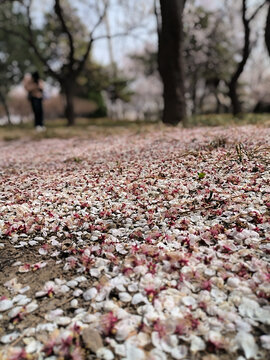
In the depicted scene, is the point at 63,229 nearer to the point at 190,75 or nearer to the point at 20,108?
the point at 190,75

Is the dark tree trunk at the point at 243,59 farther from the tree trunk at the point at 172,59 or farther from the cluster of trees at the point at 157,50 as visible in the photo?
the tree trunk at the point at 172,59

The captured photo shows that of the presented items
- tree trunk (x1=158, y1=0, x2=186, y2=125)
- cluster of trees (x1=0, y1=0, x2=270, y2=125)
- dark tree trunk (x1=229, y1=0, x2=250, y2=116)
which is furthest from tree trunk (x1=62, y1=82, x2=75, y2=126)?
dark tree trunk (x1=229, y1=0, x2=250, y2=116)

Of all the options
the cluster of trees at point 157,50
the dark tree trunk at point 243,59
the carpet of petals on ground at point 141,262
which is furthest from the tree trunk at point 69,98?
the carpet of petals on ground at point 141,262

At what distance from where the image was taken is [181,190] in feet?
14.6

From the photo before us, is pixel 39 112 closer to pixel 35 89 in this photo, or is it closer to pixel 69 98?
pixel 35 89

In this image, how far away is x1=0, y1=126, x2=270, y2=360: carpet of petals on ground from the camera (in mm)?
2143

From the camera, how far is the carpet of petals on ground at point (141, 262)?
2.14 meters

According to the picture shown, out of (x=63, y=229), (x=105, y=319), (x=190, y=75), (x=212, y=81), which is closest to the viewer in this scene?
(x=105, y=319)

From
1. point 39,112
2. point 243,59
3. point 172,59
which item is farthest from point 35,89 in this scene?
point 243,59

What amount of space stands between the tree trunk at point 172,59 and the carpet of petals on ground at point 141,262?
20.7 ft

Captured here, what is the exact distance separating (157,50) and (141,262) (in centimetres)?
1211

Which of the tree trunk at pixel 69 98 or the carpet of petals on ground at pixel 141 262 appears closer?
the carpet of petals on ground at pixel 141 262

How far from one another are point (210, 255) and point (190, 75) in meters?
24.4

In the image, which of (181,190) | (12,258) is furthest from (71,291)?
(181,190)
